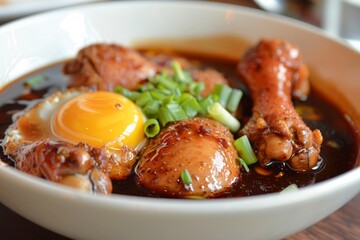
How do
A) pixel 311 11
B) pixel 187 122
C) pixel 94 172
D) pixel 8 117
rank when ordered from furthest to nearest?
pixel 311 11 < pixel 8 117 < pixel 187 122 < pixel 94 172

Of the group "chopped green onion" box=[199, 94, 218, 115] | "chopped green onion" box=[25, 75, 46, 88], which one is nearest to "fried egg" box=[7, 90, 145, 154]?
"chopped green onion" box=[199, 94, 218, 115]

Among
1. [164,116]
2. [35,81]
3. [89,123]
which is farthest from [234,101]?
[35,81]

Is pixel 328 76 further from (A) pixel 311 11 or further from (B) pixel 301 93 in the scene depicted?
(A) pixel 311 11

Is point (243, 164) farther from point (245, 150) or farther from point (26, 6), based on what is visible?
point (26, 6)

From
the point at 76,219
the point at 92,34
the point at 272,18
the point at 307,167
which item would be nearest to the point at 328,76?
the point at 272,18

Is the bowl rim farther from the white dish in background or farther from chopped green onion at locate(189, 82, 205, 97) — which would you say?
the white dish in background

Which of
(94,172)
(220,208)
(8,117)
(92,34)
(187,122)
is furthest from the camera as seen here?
(92,34)
